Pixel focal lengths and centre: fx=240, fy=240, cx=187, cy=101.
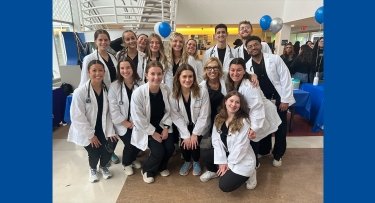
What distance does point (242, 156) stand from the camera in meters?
1.99

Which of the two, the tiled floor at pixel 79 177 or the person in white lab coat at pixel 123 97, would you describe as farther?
the person in white lab coat at pixel 123 97

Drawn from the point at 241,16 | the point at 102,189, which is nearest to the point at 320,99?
the point at 102,189

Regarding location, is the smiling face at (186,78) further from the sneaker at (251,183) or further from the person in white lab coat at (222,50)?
the sneaker at (251,183)

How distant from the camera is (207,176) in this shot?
7.47ft

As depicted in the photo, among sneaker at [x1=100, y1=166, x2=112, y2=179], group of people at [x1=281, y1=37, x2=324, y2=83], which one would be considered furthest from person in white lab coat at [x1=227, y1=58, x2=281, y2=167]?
group of people at [x1=281, y1=37, x2=324, y2=83]

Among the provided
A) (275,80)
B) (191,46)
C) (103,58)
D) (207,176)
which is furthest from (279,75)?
(103,58)

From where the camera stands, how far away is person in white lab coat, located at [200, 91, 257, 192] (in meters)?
2.00

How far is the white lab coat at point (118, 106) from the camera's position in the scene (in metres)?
2.23

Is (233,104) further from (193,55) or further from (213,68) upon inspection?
(193,55)

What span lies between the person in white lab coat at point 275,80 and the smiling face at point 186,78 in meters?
0.65

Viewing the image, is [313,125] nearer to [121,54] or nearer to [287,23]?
[121,54]

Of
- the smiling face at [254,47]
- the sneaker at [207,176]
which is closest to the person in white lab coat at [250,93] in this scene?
the smiling face at [254,47]

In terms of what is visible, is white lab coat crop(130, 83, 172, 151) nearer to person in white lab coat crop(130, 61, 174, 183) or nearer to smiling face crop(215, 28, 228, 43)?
person in white lab coat crop(130, 61, 174, 183)

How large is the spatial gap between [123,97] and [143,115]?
273mm
